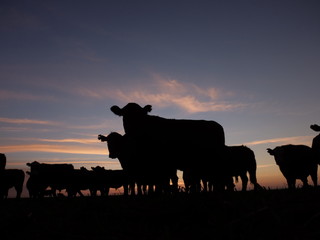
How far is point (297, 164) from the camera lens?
1733 centimetres

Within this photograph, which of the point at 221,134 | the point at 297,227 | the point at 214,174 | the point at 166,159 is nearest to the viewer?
the point at 297,227

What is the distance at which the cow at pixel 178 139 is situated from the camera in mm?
9570

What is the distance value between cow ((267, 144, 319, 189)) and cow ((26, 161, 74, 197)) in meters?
18.0

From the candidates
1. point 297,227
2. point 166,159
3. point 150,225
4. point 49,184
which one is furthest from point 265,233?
point 49,184

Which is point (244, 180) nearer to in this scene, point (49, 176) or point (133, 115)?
point (133, 115)

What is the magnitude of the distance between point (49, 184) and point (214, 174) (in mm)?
19631

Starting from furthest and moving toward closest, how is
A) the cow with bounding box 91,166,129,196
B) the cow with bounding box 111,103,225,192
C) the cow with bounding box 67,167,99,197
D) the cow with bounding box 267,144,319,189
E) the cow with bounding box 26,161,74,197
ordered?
the cow with bounding box 91,166,129,196 → the cow with bounding box 67,167,99,197 → the cow with bounding box 26,161,74,197 → the cow with bounding box 267,144,319,189 → the cow with bounding box 111,103,225,192

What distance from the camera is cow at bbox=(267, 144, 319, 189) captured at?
680 inches

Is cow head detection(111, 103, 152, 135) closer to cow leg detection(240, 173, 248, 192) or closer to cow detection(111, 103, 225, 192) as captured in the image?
cow detection(111, 103, 225, 192)

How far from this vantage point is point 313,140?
1538cm

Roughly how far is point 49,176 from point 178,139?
63.7 ft

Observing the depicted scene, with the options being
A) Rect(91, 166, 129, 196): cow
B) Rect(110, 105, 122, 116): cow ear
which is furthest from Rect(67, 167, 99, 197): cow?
Rect(110, 105, 122, 116): cow ear

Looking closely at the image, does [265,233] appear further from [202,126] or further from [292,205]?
[202,126]

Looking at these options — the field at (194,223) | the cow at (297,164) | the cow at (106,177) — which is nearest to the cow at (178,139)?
the field at (194,223)
